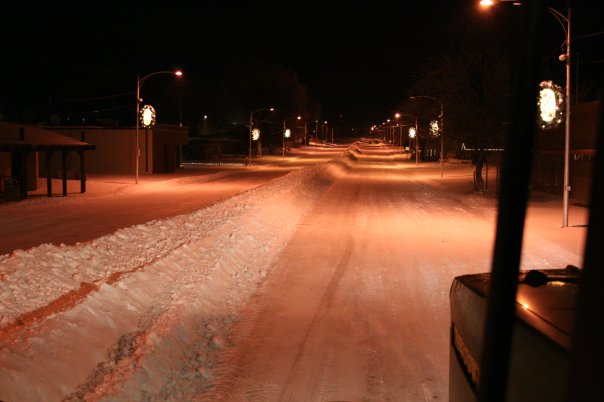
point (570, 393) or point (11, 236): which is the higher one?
point (570, 393)

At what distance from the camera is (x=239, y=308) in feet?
37.1

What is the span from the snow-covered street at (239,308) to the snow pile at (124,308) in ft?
0.09

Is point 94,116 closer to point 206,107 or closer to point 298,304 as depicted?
point 206,107

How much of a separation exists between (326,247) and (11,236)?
9697 mm

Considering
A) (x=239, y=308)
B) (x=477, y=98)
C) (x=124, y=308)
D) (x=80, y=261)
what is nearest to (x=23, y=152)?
(x=80, y=261)

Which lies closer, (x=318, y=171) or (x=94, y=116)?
(x=318, y=171)

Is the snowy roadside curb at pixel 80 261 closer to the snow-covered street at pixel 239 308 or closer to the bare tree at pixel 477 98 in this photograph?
the snow-covered street at pixel 239 308

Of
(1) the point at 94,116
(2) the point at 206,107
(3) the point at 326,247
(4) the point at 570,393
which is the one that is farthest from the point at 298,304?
(2) the point at 206,107

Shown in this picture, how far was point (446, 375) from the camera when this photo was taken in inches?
309

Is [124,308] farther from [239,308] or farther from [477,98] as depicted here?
[477,98]

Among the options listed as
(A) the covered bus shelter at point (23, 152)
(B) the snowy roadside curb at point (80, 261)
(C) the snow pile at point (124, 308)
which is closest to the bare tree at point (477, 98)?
(A) the covered bus shelter at point (23, 152)

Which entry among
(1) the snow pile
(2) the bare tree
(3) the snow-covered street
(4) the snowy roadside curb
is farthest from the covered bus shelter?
(2) the bare tree

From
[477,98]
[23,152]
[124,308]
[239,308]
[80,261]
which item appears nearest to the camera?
[124,308]

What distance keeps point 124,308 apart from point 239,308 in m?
2.04
